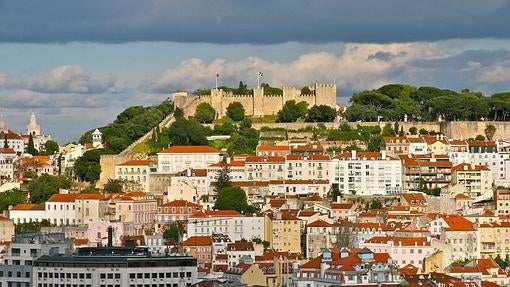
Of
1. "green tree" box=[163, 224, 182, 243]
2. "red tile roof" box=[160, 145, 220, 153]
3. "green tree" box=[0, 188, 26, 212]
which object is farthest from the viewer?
"red tile roof" box=[160, 145, 220, 153]

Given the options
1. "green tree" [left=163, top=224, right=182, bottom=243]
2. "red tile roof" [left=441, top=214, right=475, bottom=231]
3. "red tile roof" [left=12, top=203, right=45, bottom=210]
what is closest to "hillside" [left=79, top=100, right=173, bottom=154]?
"red tile roof" [left=12, top=203, right=45, bottom=210]

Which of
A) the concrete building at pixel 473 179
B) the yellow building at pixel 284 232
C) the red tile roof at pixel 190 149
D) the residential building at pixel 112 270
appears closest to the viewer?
the residential building at pixel 112 270

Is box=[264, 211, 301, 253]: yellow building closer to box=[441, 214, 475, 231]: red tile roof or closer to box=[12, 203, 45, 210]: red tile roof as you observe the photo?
box=[441, 214, 475, 231]: red tile roof

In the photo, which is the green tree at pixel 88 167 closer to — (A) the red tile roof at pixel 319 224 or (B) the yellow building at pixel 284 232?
(B) the yellow building at pixel 284 232

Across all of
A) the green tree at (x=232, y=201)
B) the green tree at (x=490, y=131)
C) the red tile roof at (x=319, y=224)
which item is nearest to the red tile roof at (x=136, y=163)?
the green tree at (x=232, y=201)

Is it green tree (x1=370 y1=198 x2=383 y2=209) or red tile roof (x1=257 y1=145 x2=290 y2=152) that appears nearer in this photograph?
green tree (x1=370 y1=198 x2=383 y2=209)

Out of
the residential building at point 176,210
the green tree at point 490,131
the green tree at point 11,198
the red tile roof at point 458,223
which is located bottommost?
the red tile roof at point 458,223

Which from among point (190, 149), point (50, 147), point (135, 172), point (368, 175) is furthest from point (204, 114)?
point (50, 147)
